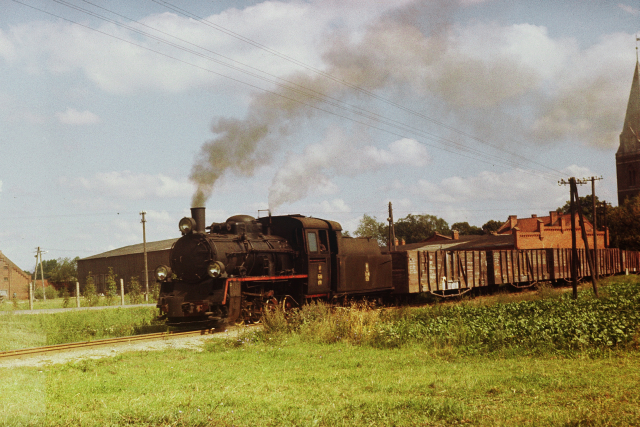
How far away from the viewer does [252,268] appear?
48.4 ft

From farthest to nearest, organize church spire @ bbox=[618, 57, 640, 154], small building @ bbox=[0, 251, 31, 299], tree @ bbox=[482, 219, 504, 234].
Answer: tree @ bbox=[482, 219, 504, 234] → church spire @ bbox=[618, 57, 640, 154] → small building @ bbox=[0, 251, 31, 299]

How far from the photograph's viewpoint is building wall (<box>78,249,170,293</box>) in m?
51.6

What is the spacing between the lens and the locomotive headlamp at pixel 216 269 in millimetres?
13320

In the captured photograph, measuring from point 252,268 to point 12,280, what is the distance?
55878 mm

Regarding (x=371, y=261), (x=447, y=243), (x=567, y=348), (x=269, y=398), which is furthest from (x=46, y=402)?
(x=447, y=243)

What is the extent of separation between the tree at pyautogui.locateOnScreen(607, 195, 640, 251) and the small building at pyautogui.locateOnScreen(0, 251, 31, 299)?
6632cm

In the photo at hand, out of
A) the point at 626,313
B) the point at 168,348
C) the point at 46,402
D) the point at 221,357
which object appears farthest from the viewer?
the point at 626,313

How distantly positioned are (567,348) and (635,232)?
56.7 m

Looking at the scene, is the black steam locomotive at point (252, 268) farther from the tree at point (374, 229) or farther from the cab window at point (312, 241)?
the tree at point (374, 229)

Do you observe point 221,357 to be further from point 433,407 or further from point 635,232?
point 635,232

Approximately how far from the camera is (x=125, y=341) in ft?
40.7

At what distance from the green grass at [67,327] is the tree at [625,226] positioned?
55.4m

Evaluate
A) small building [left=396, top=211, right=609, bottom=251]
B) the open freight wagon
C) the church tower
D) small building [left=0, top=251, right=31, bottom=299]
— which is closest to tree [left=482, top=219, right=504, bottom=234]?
the church tower

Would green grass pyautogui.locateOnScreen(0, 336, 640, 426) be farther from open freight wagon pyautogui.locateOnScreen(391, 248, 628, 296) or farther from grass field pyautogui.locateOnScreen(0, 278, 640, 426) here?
open freight wagon pyautogui.locateOnScreen(391, 248, 628, 296)
